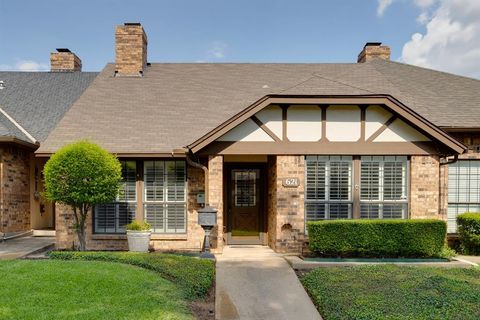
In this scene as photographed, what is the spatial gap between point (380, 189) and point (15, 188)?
11.3 m

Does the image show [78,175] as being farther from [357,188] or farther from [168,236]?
[357,188]

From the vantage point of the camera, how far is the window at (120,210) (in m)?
10.4

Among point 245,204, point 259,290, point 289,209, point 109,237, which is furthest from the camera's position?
point 245,204

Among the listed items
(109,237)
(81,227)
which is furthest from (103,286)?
(109,237)

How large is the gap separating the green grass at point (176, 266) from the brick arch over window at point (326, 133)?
2.91 m

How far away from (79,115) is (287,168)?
22.3 ft

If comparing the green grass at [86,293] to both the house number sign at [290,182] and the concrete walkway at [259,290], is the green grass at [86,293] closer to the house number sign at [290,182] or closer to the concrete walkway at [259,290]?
the concrete walkway at [259,290]

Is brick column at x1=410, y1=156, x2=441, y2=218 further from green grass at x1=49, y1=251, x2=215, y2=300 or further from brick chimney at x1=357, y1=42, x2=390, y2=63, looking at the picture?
brick chimney at x1=357, y1=42, x2=390, y2=63

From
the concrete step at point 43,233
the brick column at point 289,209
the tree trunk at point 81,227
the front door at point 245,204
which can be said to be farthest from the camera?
the concrete step at point 43,233

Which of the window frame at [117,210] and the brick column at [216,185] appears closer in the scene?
the brick column at [216,185]

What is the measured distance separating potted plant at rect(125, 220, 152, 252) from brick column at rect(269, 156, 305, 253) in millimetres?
3424

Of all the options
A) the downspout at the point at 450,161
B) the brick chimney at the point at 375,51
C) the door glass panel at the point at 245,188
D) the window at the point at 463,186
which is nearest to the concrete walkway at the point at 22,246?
the door glass panel at the point at 245,188

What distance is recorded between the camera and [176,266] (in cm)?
762

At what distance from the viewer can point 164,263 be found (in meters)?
7.84
